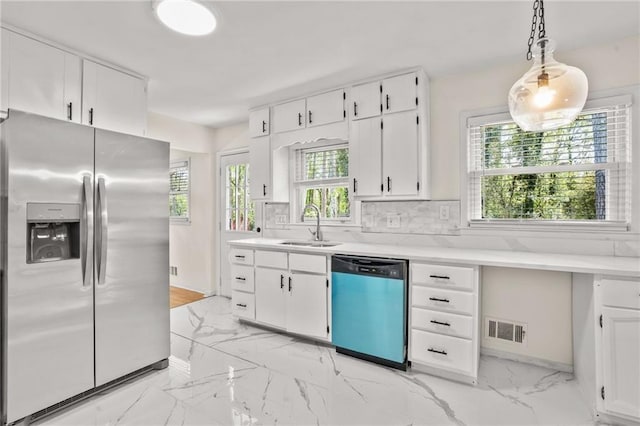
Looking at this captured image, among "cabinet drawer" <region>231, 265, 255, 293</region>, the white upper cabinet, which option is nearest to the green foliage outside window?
"cabinet drawer" <region>231, 265, 255, 293</region>

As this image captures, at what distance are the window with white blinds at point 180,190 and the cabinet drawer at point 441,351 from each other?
3991mm

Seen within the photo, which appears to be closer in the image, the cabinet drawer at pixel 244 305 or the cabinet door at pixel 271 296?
the cabinet door at pixel 271 296

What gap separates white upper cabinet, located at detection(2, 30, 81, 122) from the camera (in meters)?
2.14

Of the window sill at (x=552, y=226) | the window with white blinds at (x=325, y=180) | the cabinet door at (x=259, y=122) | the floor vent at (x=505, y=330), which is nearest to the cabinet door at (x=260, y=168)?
the cabinet door at (x=259, y=122)

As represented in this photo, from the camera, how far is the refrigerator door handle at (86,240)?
6.87 ft

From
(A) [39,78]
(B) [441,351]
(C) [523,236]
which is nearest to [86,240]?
(A) [39,78]

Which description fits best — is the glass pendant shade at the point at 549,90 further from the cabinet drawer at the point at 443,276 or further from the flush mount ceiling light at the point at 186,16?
the flush mount ceiling light at the point at 186,16

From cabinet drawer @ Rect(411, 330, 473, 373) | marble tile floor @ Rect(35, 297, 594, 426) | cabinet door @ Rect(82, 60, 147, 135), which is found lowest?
marble tile floor @ Rect(35, 297, 594, 426)

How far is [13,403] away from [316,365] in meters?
1.85

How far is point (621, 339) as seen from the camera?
183 cm

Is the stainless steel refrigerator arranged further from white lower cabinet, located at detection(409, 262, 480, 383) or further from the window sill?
the window sill

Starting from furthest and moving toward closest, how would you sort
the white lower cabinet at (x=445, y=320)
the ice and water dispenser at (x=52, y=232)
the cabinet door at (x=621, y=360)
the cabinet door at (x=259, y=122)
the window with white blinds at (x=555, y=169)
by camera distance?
the cabinet door at (x=259, y=122), the window with white blinds at (x=555, y=169), the white lower cabinet at (x=445, y=320), the ice and water dispenser at (x=52, y=232), the cabinet door at (x=621, y=360)

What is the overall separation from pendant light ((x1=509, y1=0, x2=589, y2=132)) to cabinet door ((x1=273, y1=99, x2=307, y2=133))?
2.26 meters

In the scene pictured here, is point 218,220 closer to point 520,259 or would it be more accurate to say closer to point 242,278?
point 242,278
